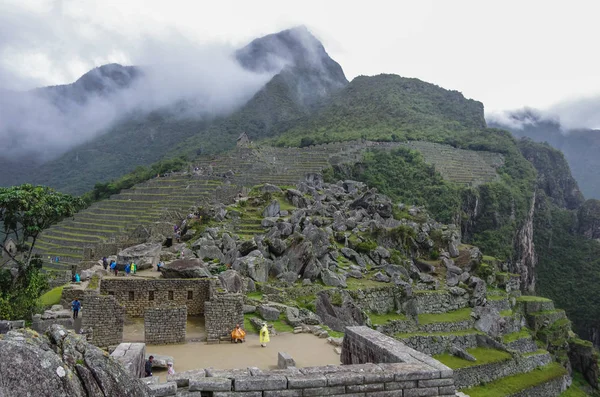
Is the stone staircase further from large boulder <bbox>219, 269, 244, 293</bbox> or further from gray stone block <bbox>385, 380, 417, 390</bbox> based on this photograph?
gray stone block <bbox>385, 380, 417, 390</bbox>

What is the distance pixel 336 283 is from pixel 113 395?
16173 mm

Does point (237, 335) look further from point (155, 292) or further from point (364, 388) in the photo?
point (364, 388)

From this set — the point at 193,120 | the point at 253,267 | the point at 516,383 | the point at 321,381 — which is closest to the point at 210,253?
the point at 253,267

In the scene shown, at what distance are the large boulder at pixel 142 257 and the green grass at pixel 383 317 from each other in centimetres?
932

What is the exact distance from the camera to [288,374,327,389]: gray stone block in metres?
4.87

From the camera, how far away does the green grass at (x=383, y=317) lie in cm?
1988

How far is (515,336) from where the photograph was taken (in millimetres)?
25797

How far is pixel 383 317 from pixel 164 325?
1282 centimetres

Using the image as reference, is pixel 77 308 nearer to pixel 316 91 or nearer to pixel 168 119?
pixel 168 119

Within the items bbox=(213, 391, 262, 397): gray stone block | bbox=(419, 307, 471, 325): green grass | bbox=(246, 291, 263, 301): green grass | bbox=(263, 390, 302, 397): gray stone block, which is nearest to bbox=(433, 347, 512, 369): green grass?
bbox=(419, 307, 471, 325): green grass

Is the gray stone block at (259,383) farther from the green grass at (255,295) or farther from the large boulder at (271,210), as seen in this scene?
the large boulder at (271,210)

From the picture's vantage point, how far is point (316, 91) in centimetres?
14488

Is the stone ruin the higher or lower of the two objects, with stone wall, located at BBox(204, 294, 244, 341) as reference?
higher

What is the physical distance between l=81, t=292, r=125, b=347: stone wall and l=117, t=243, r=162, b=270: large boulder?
22.2ft
